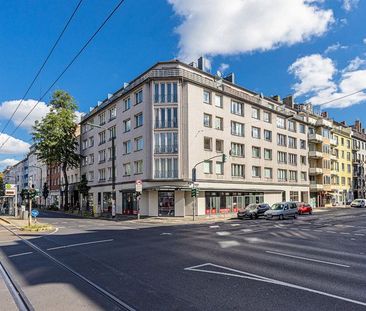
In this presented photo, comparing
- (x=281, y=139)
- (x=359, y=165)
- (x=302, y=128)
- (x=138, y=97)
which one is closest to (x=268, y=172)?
(x=281, y=139)

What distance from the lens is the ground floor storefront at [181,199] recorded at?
37.8 meters

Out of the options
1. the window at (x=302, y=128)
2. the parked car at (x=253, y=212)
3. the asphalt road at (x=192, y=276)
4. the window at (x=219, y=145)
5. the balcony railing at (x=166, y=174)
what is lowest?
the parked car at (x=253, y=212)

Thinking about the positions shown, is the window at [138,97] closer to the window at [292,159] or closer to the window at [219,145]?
the window at [219,145]

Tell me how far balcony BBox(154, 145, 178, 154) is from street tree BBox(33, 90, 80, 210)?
22.2m

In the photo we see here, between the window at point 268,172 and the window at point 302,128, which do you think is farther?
the window at point 302,128

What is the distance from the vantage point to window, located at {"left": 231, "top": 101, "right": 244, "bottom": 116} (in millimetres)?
45281

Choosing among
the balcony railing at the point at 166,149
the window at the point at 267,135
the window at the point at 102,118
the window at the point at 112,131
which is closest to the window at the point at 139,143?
the balcony railing at the point at 166,149

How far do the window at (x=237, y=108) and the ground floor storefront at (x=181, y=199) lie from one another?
31.5 feet

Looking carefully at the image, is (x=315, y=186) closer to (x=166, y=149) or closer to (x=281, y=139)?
(x=281, y=139)

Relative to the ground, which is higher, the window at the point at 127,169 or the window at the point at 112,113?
the window at the point at 112,113

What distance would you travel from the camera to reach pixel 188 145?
38375mm

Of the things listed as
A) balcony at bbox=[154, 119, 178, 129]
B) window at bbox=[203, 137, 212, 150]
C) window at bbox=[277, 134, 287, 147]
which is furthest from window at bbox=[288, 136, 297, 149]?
balcony at bbox=[154, 119, 178, 129]

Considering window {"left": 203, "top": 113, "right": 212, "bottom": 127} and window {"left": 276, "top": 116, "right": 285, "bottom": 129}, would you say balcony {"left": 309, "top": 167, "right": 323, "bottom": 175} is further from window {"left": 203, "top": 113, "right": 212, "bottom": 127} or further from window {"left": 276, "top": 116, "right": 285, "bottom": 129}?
window {"left": 203, "top": 113, "right": 212, "bottom": 127}

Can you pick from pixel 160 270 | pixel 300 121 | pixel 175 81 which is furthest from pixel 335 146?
pixel 160 270
